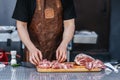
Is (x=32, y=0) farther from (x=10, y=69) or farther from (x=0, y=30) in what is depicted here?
(x=0, y=30)

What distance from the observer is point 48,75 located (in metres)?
2.46

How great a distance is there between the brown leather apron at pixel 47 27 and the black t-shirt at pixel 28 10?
0.04 m

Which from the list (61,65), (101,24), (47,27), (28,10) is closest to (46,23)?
(47,27)

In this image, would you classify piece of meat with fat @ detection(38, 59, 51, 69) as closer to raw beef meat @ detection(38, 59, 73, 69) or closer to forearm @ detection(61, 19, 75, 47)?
raw beef meat @ detection(38, 59, 73, 69)

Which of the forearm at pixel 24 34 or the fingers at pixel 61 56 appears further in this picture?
the forearm at pixel 24 34

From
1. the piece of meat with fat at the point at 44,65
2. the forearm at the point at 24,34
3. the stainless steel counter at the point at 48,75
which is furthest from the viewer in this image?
the forearm at the point at 24,34

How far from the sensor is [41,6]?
9.71ft

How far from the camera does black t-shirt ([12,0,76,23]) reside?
283 cm

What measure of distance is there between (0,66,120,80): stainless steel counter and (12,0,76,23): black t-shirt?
1.54ft

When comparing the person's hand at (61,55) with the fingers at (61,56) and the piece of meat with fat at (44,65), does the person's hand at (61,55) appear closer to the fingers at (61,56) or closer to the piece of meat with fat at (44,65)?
the fingers at (61,56)

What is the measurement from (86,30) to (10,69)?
8.61ft

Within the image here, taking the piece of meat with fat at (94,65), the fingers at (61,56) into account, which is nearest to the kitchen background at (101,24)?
the fingers at (61,56)

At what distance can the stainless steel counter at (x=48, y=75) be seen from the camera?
2.39 meters

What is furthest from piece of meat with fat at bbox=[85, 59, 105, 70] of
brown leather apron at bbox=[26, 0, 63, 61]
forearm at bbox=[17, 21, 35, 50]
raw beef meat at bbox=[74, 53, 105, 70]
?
brown leather apron at bbox=[26, 0, 63, 61]
